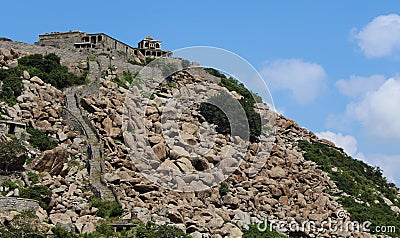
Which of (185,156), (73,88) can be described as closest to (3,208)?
(185,156)

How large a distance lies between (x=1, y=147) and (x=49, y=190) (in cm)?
378

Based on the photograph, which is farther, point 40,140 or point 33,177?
point 40,140

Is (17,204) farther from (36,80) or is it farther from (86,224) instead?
(36,80)

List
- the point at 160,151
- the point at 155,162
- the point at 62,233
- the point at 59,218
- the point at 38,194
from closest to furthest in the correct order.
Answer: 1. the point at 62,233
2. the point at 59,218
3. the point at 38,194
4. the point at 155,162
5. the point at 160,151

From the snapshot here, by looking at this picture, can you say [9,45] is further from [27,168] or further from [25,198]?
[25,198]

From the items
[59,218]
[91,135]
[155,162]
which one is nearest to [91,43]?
[91,135]

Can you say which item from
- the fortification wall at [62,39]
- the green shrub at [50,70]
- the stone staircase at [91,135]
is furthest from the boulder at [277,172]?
the fortification wall at [62,39]

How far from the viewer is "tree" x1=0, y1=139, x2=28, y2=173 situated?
49406mm

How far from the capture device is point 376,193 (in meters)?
69.2

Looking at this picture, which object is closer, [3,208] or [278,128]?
[3,208]

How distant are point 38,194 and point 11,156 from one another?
3.38 metres

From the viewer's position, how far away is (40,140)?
54188 millimetres

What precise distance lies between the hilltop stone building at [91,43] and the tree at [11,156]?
27.0 m

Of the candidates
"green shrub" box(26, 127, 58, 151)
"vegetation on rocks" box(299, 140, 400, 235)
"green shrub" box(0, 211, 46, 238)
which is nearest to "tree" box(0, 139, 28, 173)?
"green shrub" box(26, 127, 58, 151)
